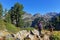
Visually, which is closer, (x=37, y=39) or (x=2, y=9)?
(x=37, y=39)

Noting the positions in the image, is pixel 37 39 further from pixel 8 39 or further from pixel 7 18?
pixel 7 18

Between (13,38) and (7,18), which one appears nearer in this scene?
(13,38)

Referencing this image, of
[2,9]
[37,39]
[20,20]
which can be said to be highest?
[2,9]

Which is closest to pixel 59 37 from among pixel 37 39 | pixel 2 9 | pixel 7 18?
pixel 37 39

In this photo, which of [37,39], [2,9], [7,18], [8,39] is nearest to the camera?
[8,39]

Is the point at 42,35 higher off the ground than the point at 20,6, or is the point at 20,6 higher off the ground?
the point at 20,6

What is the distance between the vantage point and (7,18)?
7738 centimetres

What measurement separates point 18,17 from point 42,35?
62.8 metres

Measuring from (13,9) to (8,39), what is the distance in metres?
69.2

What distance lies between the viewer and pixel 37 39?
993 inches

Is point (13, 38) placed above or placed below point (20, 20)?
below

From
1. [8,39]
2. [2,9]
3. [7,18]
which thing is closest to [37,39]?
[8,39]

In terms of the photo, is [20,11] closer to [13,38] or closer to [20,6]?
[20,6]

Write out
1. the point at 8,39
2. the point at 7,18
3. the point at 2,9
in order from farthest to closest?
the point at 2,9, the point at 7,18, the point at 8,39
